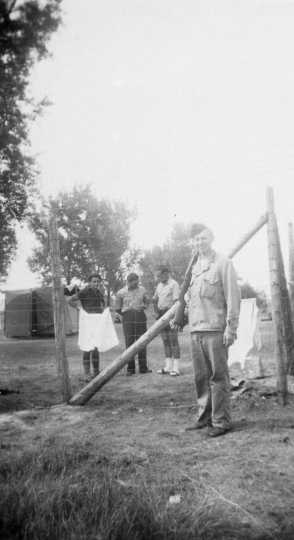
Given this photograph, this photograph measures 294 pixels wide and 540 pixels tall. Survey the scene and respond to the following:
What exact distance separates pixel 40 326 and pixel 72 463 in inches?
543

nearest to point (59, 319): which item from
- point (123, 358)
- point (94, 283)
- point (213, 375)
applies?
point (123, 358)

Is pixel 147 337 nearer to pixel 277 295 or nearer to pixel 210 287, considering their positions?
pixel 210 287

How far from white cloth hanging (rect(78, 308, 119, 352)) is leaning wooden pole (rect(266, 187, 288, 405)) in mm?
3251

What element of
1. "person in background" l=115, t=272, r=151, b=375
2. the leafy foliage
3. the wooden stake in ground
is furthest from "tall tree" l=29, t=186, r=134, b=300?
the wooden stake in ground

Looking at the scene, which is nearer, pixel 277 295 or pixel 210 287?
pixel 210 287

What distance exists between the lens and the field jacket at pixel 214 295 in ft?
12.9

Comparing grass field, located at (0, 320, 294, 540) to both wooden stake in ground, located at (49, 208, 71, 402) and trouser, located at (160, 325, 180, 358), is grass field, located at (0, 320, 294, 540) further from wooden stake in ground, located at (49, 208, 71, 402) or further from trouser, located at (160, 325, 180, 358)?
trouser, located at (160, 325, 180, 358)

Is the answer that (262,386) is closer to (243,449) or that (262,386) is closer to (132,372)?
(243,449)

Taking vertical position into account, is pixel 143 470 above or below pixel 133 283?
below

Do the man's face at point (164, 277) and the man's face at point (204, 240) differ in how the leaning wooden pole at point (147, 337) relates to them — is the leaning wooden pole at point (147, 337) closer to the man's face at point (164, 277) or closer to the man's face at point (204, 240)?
the man's face at point (204, 240)

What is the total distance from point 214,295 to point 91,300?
12.1 feet

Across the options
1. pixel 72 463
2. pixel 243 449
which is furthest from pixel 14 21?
pixel 243 449

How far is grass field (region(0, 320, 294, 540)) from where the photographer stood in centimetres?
206

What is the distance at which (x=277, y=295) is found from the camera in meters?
4.82
